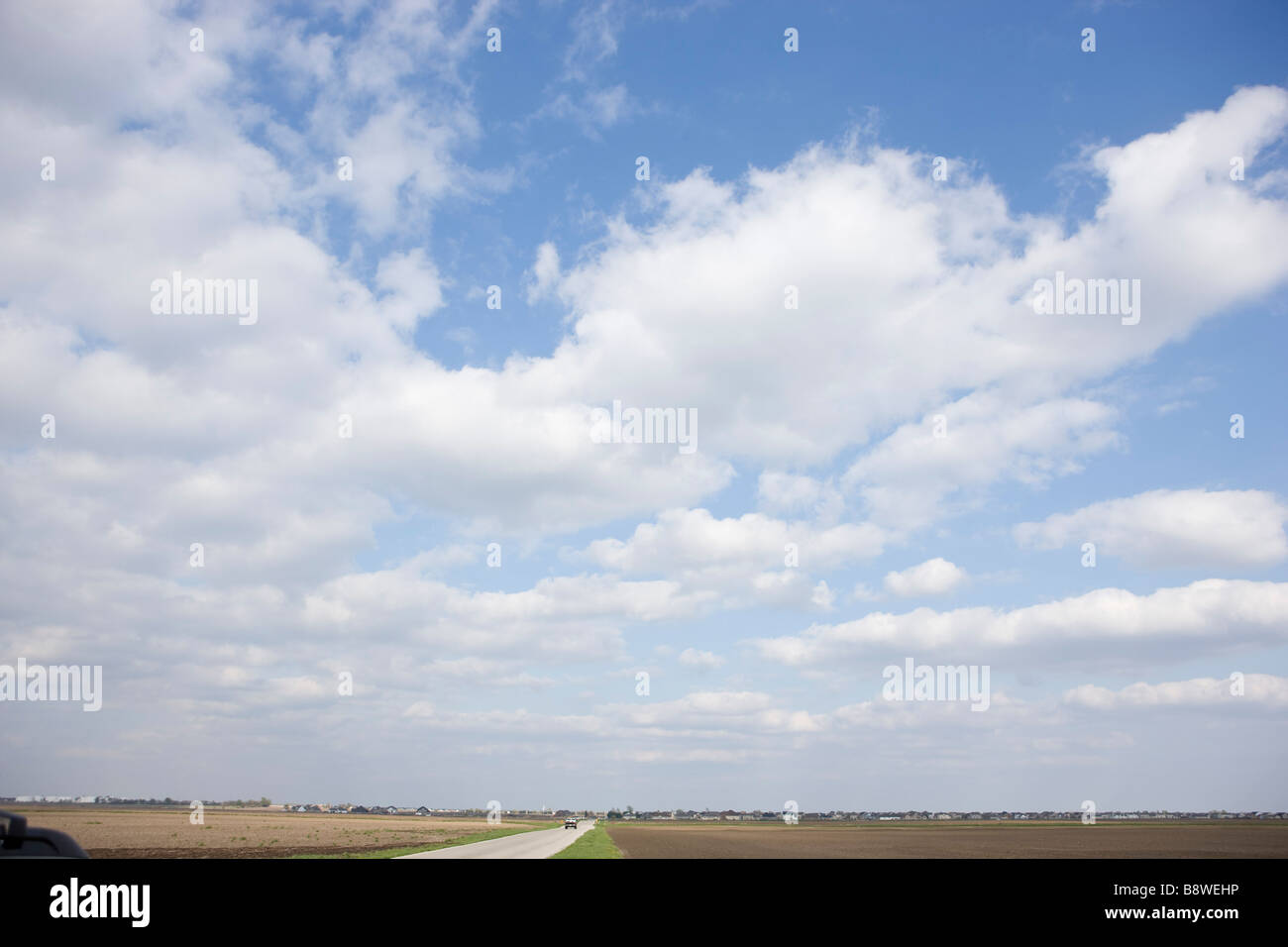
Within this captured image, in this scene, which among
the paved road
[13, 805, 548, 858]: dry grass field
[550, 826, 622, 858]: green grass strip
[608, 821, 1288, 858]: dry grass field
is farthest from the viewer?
[608, 821, 1288, 858]: dry grass field

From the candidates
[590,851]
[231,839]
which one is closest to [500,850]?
[590,851]

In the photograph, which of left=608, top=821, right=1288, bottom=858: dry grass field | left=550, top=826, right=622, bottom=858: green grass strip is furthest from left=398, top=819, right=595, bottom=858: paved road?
left=608, top=821, right=1288, bottom=858: dry grass field

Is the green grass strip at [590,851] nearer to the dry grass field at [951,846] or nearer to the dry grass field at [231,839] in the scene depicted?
the dry grass field at [951,846]

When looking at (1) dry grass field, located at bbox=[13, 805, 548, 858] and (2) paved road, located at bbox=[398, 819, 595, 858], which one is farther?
(1) dry grass field, located at bbox=[13, 805, 548, 858]

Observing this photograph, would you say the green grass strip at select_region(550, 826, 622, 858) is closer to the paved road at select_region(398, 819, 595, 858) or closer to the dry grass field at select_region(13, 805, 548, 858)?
the paved road at select_region(398, 819, 595, 858)

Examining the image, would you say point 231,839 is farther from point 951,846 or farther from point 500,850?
point 951,846

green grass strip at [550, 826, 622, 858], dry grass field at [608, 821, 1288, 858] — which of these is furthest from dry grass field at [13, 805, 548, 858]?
dry grass field at [608, 821, 1288, 858]

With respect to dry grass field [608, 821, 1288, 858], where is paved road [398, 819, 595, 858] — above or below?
above

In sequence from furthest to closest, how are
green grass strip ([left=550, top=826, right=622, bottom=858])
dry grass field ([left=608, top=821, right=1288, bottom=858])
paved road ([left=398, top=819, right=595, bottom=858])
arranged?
dry grass field ([left=608, top=821, right=1288, bottom=858])
green grass strip ([left=550, top=826, right=622, bottom=858])
paved road ([left=398, top=819, right=595, bottom=858])

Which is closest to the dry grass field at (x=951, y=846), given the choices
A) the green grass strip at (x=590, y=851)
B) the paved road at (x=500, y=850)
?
the green grass strip at (x=590, y=851)
